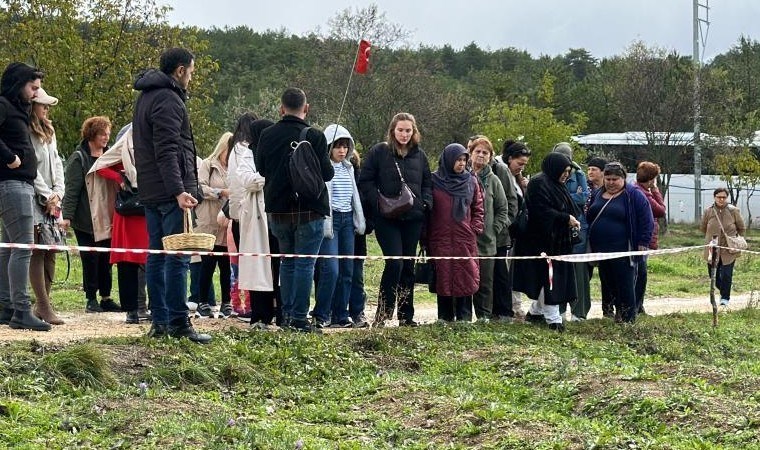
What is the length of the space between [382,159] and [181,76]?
9.27 ft

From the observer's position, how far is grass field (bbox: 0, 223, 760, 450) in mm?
6715

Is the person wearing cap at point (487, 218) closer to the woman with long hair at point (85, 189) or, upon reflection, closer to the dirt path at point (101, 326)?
the dirt path at point (101, 326)

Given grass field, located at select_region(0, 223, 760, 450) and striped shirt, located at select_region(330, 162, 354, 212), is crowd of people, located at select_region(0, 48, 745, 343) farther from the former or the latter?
grass field, located at select_region(0, 223, 760, 450)

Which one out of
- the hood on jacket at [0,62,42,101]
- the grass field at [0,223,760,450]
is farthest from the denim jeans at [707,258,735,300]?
the hood on jacket at [0,62,42,101]

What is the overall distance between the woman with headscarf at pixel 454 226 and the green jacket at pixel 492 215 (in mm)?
324

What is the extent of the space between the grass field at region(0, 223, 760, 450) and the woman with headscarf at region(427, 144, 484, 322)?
0.73 m

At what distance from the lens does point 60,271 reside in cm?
1839

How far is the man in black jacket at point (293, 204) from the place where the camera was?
32.9 ft

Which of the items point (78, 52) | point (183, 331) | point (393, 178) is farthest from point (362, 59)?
point (78, 52)

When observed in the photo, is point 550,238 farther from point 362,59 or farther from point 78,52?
point 78,52

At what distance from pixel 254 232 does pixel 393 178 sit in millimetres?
1467

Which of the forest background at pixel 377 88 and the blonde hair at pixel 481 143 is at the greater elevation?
the forest background at pixel 377 88

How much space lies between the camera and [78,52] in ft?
89.2

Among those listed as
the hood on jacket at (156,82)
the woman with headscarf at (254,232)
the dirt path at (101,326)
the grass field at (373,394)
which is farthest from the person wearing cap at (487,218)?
the hood on jacket at (156,82)
